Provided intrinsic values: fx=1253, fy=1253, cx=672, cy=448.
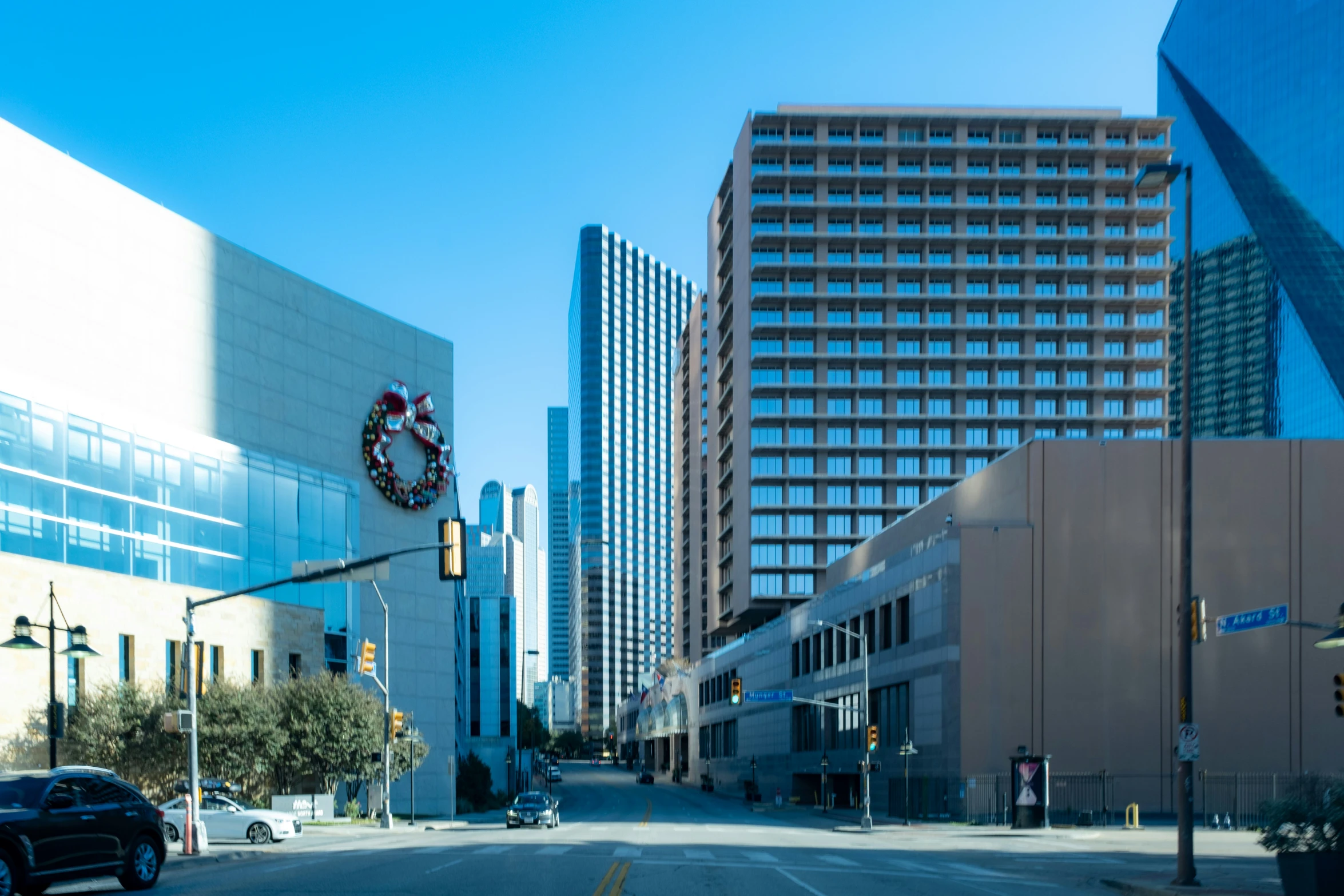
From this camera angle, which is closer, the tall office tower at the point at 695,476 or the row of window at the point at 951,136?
the row of window at the point at 951,136

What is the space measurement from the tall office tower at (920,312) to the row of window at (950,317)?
16 cm

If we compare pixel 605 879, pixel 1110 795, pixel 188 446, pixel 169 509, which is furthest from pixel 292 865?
pixel 1110 795

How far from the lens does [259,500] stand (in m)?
56.0

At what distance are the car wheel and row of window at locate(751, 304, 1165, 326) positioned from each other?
314ft

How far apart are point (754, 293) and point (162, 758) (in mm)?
76772

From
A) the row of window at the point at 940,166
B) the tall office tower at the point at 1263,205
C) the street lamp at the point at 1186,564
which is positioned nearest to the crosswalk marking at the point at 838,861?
the street lamp at the point at 1186,564

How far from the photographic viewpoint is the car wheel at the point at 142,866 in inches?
763

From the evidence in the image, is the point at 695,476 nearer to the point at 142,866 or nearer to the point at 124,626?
the point at 124,626

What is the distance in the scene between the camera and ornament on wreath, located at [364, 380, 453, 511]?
213 feet

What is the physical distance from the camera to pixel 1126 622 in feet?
195

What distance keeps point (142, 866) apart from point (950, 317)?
332ft

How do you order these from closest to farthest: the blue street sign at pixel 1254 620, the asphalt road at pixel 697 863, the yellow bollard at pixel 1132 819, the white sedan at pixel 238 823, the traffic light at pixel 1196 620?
the asphalt road at pixel 697 863 < the traffic light at pixel 1196 620 < the blue street sign at pixel 1254 620 < the white sedan at pixel 238 823 < the yellow bollard at pixel 1132 819

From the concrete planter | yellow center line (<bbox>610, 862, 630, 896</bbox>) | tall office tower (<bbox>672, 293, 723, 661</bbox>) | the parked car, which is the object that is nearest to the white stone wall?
the parked car

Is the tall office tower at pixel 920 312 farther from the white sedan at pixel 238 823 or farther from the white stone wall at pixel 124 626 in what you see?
the white sedan at pixel 238 823
